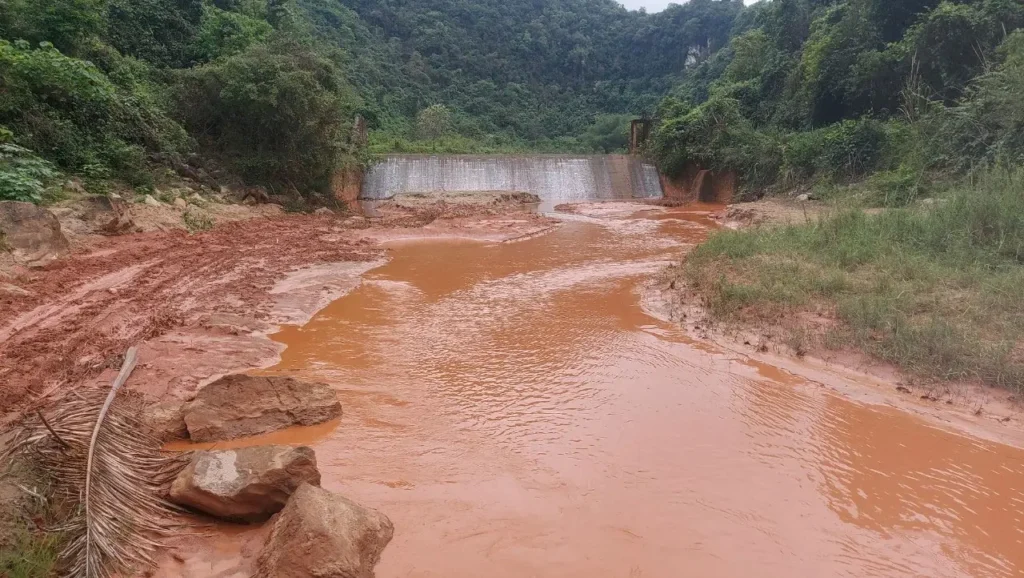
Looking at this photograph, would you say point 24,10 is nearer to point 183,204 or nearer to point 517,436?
point 183,204

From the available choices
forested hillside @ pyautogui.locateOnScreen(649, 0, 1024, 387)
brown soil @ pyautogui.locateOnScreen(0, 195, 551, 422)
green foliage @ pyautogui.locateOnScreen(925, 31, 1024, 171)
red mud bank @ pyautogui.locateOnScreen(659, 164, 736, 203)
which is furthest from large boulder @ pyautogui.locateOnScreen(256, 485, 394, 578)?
red mud bank @ pyautogui.locateOnScreen(659, 164, 736, 203)

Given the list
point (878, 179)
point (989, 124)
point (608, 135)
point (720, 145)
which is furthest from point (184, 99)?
point (608, 135)

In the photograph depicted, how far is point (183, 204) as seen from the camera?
1320cm

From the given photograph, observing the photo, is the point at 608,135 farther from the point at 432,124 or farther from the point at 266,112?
the point at 266,112

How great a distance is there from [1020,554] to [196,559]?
15.2 feet

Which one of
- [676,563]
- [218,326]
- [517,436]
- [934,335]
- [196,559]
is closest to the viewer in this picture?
[196,559]

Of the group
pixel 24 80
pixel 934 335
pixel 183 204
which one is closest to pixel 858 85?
pixel 934 335

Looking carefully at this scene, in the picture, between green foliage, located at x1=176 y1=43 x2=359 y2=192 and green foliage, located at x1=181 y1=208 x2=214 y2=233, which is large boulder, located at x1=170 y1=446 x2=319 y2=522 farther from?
green foliage, located at x1=176 y1=43 x2=359 y2=192

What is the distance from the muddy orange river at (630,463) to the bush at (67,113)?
7584 mm

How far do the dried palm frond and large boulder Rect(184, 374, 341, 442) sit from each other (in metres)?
0.71

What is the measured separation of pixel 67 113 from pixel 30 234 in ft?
17.3

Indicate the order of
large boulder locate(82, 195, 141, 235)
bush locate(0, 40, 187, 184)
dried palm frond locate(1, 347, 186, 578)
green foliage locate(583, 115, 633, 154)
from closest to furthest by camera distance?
1. dried palm frond locate(1, 347, 186, 578)
2. large boulder locate(82, 195, 141, 235)
3. bush locate(0, 40, 187, 184)
4. green foliage locate(583, 115, 633, 154)

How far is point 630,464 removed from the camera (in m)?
4.34

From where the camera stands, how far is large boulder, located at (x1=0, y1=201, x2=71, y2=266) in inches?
302
